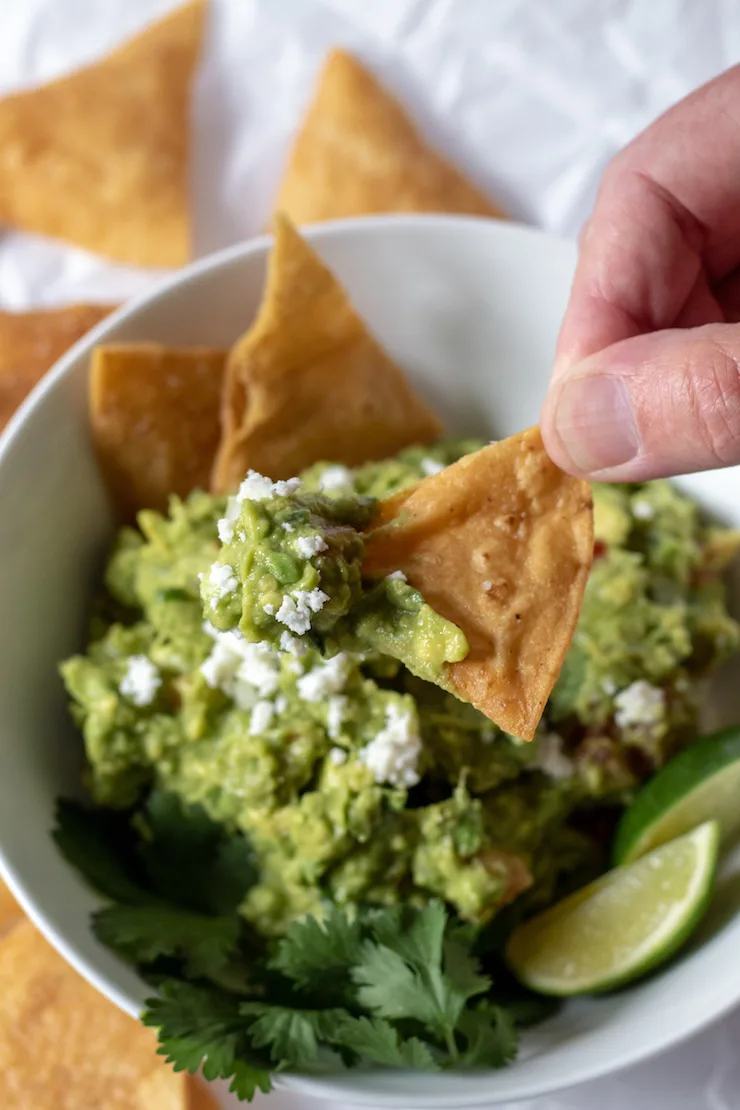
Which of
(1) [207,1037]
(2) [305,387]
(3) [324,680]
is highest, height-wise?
(2) [305,387]

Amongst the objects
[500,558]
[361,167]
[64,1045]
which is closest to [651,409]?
[500,558]

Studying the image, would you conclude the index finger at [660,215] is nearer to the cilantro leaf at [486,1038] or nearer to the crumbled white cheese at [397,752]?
the crumbled white cheese at [397,752]

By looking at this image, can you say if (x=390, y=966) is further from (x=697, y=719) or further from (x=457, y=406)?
(x=457, y=406)

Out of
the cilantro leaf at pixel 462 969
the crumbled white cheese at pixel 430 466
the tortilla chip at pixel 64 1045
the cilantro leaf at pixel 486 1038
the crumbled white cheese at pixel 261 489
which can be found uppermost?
the crumbled white cheese at pixel 261 489

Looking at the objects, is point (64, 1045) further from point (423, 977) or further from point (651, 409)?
point (651, 409)

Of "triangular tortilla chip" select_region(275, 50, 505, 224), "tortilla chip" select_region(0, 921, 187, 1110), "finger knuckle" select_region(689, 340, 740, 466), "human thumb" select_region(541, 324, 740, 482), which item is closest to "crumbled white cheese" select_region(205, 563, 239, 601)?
"human thumb" select_region(541, 324, 740, 482)

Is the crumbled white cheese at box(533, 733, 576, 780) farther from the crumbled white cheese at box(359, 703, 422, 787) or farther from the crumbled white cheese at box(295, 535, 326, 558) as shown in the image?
the crumbled white cheese at box(295, 535, 326, 558)

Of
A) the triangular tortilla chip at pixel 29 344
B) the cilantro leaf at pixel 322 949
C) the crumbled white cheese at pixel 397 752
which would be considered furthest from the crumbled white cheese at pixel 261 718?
the triangular tortilla chip at pixel 29 344
